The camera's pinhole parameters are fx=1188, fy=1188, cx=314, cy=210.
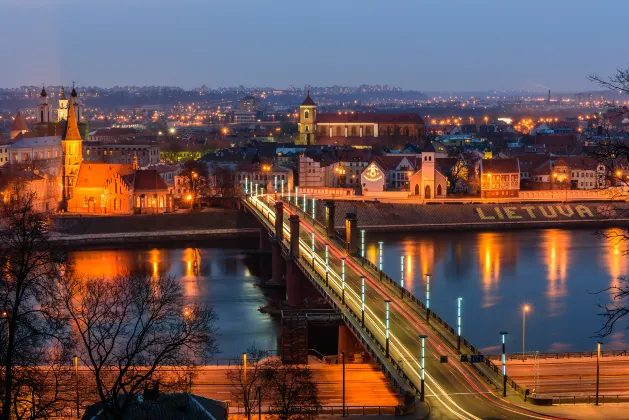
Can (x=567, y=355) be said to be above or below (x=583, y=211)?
above

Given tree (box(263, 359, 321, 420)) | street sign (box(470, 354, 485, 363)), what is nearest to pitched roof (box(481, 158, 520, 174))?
tree (box(263, 359, 321, 420))

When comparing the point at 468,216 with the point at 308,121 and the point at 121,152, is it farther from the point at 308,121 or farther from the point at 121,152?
the point at 308,121

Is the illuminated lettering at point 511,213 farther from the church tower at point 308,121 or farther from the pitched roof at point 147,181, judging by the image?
the church tower at point 308,121

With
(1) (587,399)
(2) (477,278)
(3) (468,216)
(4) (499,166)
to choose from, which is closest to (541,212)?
(3) (468,216)

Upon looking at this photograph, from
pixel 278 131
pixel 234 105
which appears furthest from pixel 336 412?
pixel 234 105

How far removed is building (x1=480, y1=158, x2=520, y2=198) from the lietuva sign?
1.33 metres

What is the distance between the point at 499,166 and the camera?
26562mm

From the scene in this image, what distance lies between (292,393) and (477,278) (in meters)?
8.45

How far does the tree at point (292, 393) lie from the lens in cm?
764

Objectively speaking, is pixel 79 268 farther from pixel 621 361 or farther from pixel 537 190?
pixel 537 190

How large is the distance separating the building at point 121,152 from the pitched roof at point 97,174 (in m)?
9.46

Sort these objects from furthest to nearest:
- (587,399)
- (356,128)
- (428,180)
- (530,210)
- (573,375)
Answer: (356,128) → (428,180) → (530,210) → (573,375) → (587,399)

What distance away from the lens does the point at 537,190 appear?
27.8 m

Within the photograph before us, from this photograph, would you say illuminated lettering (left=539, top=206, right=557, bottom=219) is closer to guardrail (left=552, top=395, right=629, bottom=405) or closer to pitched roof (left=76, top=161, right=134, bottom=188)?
pitched roof (left=76, top=161, right=134, bottom=188)
